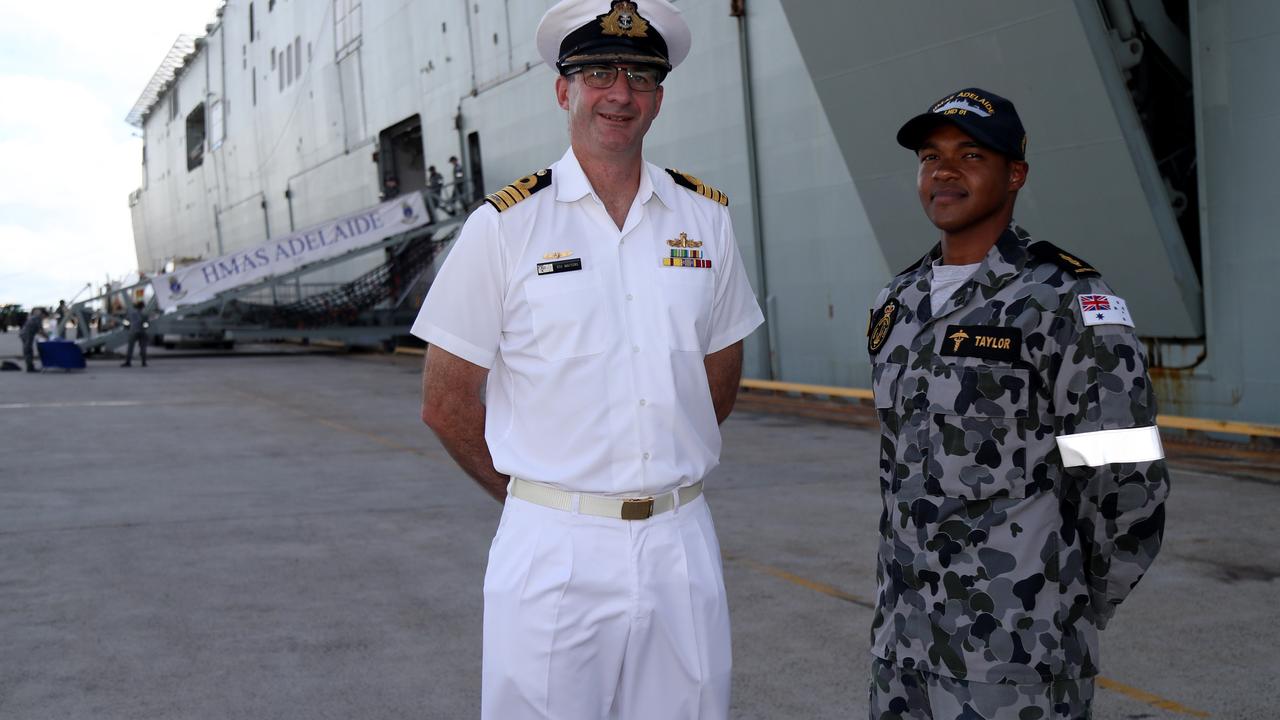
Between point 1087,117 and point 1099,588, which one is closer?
point 1099,588

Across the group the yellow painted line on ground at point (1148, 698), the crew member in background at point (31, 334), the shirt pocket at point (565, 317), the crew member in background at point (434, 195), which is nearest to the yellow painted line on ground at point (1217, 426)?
the yellow painted line on ground at point (1148, 698)

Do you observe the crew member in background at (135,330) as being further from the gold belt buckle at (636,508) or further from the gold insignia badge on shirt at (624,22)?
the gold belt buckle at (636,508)

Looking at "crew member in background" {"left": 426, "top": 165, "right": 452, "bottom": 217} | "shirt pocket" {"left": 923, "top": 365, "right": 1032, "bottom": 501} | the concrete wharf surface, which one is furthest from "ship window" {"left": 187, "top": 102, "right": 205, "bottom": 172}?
"shirt pocket" {"left": 923, "top": 365, "right": 1032, "bottom": 501}

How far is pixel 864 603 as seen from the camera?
489 centimetres

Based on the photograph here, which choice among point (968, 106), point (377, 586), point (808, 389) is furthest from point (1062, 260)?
point (808, 389)

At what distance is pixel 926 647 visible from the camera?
2.07 m

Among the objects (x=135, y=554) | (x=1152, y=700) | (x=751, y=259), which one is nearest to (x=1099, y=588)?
(x=1152, y=700)

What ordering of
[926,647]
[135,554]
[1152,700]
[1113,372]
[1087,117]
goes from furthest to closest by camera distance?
[1087,117]
[135,554]
[1152,700]
[926,647]
[1113,372]

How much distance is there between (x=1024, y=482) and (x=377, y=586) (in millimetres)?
3900

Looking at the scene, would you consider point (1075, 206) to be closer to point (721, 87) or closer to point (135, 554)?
point (721, 87)

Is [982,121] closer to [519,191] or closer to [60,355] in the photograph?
[519,191]

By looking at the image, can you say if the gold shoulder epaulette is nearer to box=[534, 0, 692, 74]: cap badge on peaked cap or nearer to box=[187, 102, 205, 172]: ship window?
box=[534, 0, 692, 74]: cap badge on peaked cap

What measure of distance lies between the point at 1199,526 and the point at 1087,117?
371 centimetres

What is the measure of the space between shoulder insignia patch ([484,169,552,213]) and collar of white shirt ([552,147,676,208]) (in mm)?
28
